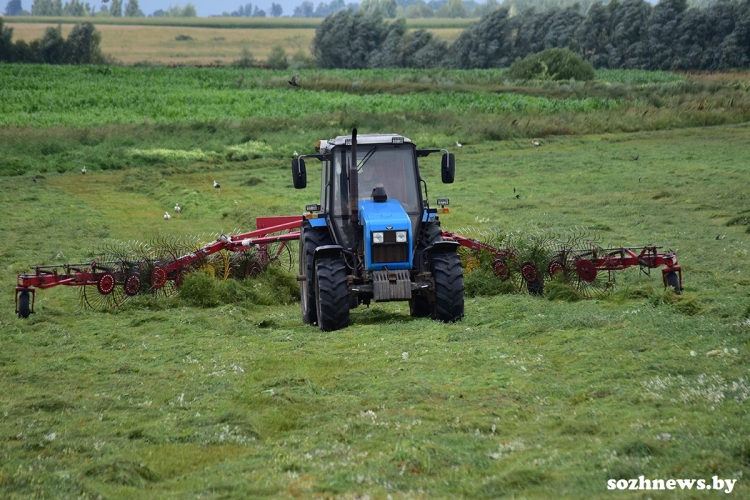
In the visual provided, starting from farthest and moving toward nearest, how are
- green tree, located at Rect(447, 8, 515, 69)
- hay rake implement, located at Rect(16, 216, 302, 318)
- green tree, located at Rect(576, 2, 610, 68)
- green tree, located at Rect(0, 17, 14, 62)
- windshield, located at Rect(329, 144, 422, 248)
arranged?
green tree, located at Rect(447, 8, 515, 69) < green tree, located at Rect(576, 2, 610, 68) < green tree, located at Rect(0, 17, 14, 62) < hay rake implement, located at Rect(16, 216, 302, 318) < windshield, located at Rect(329, 144, 422, 248)

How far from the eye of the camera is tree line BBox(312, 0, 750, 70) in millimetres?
71688

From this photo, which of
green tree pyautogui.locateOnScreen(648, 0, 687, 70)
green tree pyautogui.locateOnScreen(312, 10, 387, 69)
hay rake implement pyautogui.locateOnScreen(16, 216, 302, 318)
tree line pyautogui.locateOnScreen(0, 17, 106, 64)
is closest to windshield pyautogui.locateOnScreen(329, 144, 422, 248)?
hay rake implement pyautogui.locateOnScreen(16, 216, 302, 318)

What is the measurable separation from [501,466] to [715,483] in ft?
4.85

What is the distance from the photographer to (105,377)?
32.6ft

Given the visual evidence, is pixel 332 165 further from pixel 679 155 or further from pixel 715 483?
pixel 679 155

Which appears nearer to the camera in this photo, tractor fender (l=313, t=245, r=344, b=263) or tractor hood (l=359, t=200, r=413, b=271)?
tractor hood (l=359, t=200, r=413, b=271)

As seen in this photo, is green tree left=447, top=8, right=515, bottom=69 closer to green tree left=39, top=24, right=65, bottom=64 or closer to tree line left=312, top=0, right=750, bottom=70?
tree line left=312, top=0, right=750, bottom=70

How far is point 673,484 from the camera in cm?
582

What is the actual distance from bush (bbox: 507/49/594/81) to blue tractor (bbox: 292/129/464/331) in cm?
4968

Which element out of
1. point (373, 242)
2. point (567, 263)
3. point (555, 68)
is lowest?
point (567, 263)

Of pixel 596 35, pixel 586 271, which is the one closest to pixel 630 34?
pixel 596 35

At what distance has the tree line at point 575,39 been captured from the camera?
71688 mm

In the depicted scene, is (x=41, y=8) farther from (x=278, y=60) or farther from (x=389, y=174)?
(x=389, y=174)

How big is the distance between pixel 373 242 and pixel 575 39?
73.7 meters
